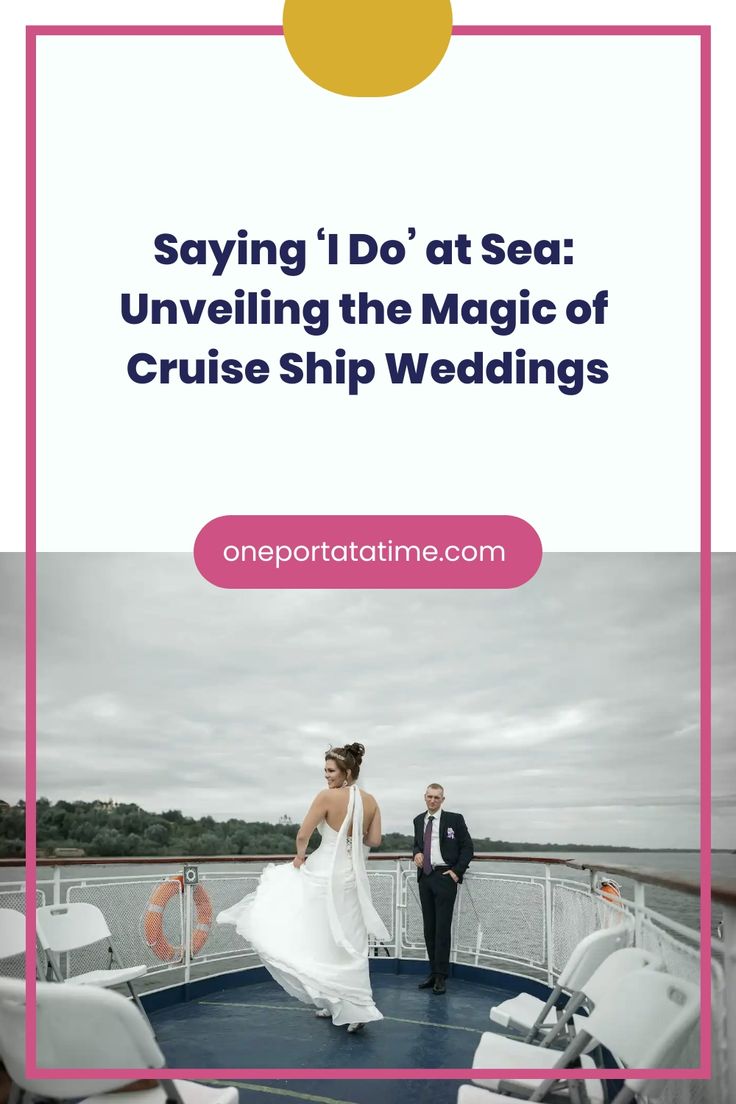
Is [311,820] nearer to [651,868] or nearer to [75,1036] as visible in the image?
[75,1036]

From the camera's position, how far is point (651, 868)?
6.26ft

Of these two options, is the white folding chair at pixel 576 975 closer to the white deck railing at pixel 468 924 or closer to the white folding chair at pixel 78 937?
the white deck railing at pixel 468 924

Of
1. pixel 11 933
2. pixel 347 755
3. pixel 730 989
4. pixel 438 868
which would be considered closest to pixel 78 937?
pixel 11 933

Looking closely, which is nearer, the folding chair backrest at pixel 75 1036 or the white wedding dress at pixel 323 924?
the folding chair backrest at pixel 75 1036

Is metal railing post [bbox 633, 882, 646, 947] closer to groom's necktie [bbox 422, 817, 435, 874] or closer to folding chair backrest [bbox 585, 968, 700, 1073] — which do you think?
folding chair backrest [bbox 585, 968, 700, 1073]

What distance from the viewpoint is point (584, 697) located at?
7.05ft

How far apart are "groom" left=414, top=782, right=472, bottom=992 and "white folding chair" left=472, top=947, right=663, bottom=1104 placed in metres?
0.43

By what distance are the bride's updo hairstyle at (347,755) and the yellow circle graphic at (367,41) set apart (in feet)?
5.22

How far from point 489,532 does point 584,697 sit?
0.54 metres

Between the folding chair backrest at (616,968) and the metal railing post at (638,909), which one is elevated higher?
the metal railing post at (638,909)

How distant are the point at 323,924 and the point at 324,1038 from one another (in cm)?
31

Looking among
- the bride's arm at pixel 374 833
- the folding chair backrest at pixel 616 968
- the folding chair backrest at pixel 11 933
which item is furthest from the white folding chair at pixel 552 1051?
the folding chair backrest at pixel 11 933

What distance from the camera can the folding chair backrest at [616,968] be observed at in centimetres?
182

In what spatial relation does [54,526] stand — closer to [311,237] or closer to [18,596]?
[18,596]
